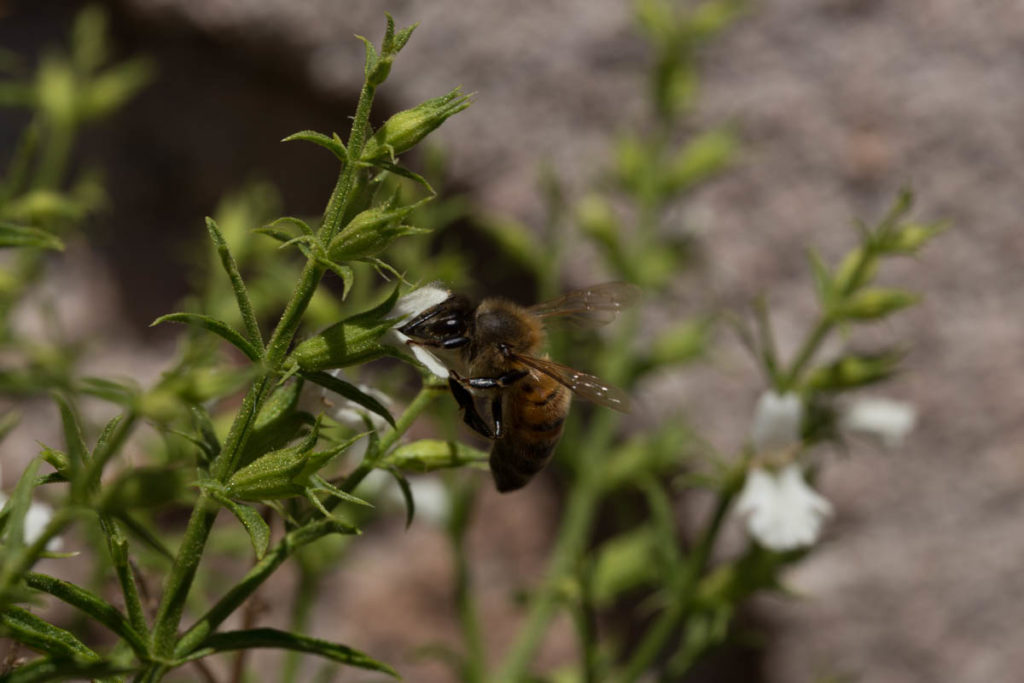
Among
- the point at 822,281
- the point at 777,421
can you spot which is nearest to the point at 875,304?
the point at 822,281

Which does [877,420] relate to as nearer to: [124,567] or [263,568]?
[263,568]

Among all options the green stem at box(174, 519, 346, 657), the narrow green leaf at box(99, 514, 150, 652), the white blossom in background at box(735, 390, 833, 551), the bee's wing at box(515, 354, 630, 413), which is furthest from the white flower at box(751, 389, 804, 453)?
the narrow green leaf at box(99, 514, 150, 652)

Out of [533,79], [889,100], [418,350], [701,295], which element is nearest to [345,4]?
[533,79]

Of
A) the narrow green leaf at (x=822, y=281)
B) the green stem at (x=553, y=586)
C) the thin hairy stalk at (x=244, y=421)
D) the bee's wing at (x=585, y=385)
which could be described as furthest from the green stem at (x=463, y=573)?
the thin hairy stalk at (x=244, y=421)

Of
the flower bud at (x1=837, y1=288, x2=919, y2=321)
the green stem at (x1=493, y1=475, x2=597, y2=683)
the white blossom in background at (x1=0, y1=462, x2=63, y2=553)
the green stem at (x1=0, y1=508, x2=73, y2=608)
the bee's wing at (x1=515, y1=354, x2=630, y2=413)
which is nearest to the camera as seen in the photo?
the green stem at (x1=0, y1=508, x2=73, y2=608)

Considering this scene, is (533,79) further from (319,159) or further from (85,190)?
(85,190)

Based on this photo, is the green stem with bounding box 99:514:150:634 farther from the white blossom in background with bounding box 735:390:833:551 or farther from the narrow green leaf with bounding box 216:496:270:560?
the white blossom in background with bounding box 735:390:833:551
